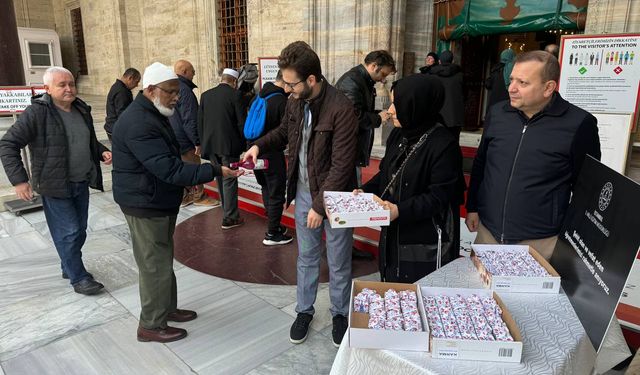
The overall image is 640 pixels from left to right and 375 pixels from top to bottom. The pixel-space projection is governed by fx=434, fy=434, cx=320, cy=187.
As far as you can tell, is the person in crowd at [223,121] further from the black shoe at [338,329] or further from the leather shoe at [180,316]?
Result: the black shoe at [338,329]

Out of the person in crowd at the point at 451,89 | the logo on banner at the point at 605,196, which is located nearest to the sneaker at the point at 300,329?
the logo on banner at the point at 605,196

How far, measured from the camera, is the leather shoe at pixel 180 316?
10.5 feet

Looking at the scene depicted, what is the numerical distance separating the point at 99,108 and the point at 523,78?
582 inches

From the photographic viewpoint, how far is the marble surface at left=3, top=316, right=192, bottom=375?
2666 mm

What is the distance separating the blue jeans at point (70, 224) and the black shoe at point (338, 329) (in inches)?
88.8

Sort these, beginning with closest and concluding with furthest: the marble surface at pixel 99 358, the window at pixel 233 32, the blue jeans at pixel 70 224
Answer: the marble surface at pixel 99 358
the blue jeans at pixel 70 224
the window at pixel 233 32

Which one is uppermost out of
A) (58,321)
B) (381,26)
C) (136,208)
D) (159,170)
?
(381,26)

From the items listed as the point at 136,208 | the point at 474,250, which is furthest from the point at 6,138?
the point at 474,250

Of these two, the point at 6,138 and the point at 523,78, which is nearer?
the point at 523,78

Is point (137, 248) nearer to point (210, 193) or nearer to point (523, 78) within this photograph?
point (523, 78)

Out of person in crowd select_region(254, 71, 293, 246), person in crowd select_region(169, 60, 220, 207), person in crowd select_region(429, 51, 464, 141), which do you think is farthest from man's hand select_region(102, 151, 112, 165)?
person in crowd select_region(429, 51, 464, 141)

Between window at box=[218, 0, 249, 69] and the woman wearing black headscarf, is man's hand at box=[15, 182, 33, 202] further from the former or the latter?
window at box=[218, 0, 249, 69]

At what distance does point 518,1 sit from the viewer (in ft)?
22.1

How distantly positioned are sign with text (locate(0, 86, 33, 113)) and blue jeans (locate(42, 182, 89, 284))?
279cm
